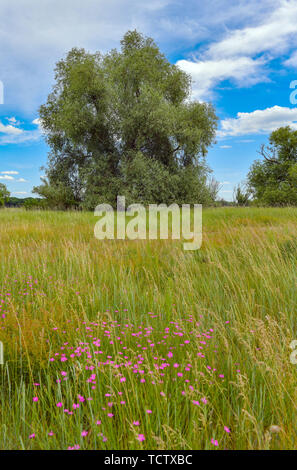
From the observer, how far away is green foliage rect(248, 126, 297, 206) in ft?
108

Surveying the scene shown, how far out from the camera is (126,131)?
20828mm

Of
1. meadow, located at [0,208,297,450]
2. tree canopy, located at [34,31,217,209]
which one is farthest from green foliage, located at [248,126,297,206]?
meadow, located at [0,208,297,450]

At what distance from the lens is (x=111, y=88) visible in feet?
64.0

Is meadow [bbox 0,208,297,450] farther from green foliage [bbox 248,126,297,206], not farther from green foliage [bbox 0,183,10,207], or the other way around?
green foliage [bbox 0,183,10,207]

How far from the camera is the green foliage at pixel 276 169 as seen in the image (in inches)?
1297

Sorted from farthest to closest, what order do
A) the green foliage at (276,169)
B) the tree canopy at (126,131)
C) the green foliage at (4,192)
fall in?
the green foliage at (4,192), the green foliage at (276,169), the tree canopy at (126,131)

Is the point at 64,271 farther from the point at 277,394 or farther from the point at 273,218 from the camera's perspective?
the point at 273,218

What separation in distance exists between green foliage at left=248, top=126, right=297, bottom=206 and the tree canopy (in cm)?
1405

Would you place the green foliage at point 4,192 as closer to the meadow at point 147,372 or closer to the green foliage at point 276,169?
the green foliage at point 276,169

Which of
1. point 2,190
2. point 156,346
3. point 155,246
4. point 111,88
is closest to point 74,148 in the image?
point 111,88

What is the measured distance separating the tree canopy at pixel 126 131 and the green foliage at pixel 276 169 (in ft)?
46.1

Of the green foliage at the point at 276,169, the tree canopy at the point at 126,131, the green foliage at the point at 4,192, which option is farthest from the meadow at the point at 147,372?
the green foliage at the point at 4,192

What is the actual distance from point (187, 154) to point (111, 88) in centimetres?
788

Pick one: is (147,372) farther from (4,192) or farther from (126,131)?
(4,192)
